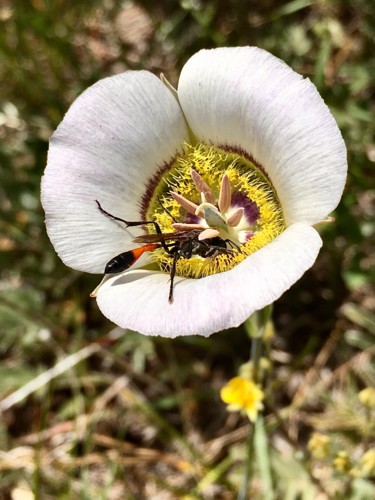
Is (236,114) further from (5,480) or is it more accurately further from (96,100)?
(5,480)

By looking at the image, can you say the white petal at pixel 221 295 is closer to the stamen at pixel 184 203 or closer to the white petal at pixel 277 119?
the white petal at pixel 277 119

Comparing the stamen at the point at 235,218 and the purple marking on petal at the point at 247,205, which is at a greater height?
the stamen at the point at 235,218

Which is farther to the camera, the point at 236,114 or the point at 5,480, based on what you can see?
the point at 5,480

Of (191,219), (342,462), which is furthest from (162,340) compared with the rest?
(342,462)

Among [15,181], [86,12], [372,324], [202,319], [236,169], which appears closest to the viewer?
[202,319]

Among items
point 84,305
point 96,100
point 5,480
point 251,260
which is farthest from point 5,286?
point 251,260

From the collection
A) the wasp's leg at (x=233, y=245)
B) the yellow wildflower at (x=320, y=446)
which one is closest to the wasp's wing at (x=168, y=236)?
the wasp's leg at (x=233, y=245)

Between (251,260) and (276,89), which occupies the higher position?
(276,89)
